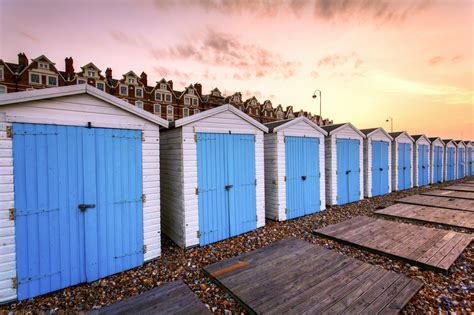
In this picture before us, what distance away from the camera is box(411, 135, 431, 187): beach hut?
45.4ft

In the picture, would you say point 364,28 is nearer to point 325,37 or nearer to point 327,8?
point 325,37

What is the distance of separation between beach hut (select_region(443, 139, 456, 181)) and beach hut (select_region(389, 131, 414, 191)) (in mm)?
6496

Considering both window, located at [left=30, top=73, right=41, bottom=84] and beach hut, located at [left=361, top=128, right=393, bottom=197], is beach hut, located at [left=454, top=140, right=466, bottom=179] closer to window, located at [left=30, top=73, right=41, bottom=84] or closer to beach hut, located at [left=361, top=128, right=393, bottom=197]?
A: beach hut, located at [left=361, top=128, right=393, bottom=197]

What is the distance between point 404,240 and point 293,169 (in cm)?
357

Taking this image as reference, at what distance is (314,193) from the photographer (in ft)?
26.7

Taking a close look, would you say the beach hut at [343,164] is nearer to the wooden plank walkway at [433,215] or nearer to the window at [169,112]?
the wooden plank walkway at [433,215]

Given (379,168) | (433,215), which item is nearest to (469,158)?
(379,168)

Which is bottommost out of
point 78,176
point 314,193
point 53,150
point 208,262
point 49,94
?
point 208,262

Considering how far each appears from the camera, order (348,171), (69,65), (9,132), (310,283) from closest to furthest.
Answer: (9,132) < (310,283) < (348,171) < (69,65)

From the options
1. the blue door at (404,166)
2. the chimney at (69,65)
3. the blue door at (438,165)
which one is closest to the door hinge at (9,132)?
the blue door at (404,166)

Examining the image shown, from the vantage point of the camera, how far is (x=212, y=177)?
5.54 metres

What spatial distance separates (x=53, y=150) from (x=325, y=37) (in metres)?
9.89

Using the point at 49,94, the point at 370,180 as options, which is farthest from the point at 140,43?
the point at 370,180

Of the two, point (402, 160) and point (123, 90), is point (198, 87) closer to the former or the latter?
point (123, 90)
